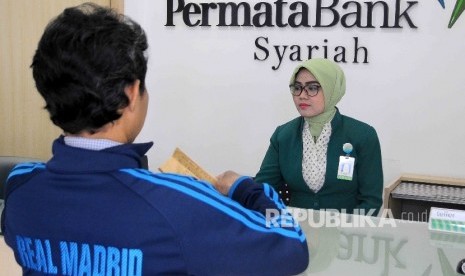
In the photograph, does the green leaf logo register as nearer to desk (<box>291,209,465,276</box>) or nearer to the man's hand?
desk (<box>291,209,465,276</box>)

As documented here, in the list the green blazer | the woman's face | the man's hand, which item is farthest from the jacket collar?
the woman's face

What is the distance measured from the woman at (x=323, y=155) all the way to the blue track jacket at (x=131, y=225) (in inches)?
60.1

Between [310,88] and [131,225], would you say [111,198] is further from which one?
[310,88]

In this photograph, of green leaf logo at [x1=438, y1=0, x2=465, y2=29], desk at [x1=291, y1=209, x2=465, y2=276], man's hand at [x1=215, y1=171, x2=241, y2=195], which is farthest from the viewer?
green leaf logo at [x1=438, y1=0, x2=465, y2=29]

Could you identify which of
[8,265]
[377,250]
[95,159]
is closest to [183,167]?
[95,159]

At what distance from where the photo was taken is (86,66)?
914mm

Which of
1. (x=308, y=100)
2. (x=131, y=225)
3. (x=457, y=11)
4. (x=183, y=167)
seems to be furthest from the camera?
(x=457, y=11)

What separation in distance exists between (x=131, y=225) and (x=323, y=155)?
1.78m

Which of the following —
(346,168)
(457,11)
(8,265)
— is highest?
(457,11)

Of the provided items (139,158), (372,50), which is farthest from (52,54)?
(372,50)

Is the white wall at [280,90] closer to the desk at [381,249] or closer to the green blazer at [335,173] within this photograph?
the green blazer at [335,173]

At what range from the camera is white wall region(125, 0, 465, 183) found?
3650 millimetres

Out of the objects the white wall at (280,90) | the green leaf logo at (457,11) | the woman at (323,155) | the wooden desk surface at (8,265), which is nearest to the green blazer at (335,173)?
the woman at (323,155)

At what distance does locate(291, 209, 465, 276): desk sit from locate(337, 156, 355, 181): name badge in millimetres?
525
